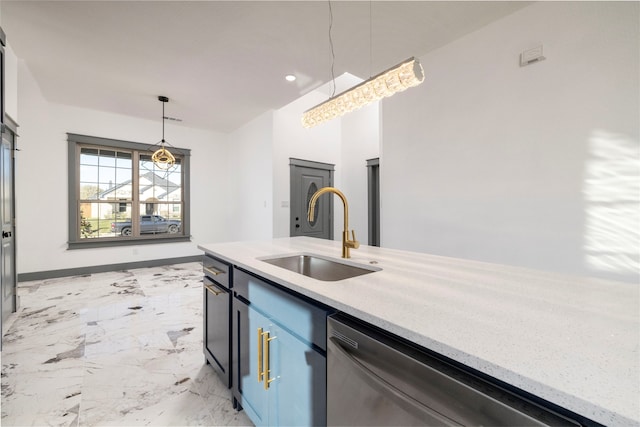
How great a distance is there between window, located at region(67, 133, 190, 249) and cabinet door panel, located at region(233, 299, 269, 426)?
15.8ft

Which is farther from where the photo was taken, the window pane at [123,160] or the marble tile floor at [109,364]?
the window pane at [123,160]

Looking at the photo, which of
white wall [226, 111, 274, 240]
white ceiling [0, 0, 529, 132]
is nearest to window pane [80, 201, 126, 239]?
white ceiling [0, 0, 529, 132]

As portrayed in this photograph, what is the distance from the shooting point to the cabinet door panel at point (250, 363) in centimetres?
136

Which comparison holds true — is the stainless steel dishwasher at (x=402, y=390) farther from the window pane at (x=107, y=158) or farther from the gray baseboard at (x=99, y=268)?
the window pane at (x=107, y=158)

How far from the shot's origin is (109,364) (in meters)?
2.18

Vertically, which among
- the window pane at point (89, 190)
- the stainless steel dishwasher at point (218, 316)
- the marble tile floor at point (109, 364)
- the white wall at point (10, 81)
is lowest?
the marble tile floor at point (109, 364)

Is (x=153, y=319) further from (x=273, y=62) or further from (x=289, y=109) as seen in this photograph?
(x=289, y=109)

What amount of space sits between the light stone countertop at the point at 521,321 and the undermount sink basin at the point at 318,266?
0.30 meters

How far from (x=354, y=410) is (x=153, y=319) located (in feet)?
9.62

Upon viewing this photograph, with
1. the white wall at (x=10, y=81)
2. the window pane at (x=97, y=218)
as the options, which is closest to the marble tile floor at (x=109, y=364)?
the window pane at (x=97, y=218)

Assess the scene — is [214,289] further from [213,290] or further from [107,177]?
[107,177]

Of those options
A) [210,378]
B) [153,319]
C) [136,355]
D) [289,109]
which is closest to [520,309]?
[210,378]

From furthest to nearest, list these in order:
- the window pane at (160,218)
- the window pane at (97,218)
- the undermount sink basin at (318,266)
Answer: the window pane at (160,218)
the window pane at (97,218)
the undermount sink basin at (318,266)

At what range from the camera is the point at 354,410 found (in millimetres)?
848
